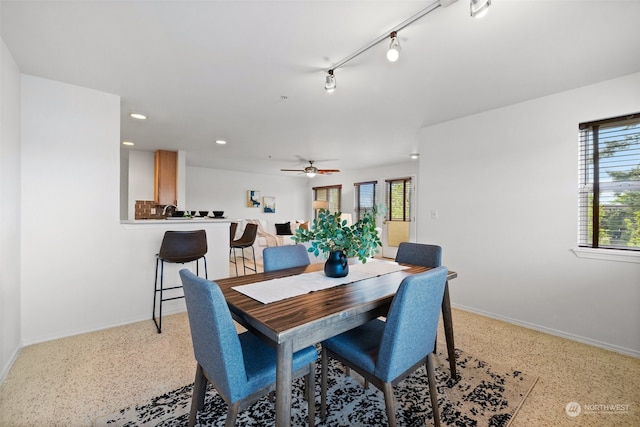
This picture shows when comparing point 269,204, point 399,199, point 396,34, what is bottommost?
point 269,204

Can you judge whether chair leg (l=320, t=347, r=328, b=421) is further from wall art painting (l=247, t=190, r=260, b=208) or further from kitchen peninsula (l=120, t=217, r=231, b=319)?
wall art painting (l=247, t=190, r=260, b=208)

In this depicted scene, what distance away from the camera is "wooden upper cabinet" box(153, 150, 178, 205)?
5113mm

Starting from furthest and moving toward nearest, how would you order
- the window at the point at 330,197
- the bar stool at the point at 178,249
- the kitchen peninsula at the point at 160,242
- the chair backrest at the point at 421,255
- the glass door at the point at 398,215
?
the window at the point at 330,197
the glass door at the point at 398,215
the kitchen peninsula at the point at 160,242
the bar stool at the point at 178,249
the chair backrest at the point at 421,255

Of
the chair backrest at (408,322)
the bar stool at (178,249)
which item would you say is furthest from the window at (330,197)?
the chair backrest at (408,322)

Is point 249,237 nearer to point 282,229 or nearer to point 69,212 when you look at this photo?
point 69,212

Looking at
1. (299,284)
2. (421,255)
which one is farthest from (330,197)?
(299,284)

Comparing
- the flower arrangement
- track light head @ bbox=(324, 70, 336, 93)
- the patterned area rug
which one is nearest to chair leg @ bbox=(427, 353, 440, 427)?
the patterned area rug

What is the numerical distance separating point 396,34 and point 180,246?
2.63 metres

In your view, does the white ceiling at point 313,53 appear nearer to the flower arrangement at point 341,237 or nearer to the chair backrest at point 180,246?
the flower arrangement at point 341,237

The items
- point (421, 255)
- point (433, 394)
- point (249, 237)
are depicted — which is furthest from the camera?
point (249, 237)

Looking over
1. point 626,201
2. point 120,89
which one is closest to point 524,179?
point 626,201

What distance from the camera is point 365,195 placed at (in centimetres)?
752

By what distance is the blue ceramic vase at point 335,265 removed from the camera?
1.77 metres

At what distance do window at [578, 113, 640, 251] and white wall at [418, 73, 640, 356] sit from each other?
0.12 meters
